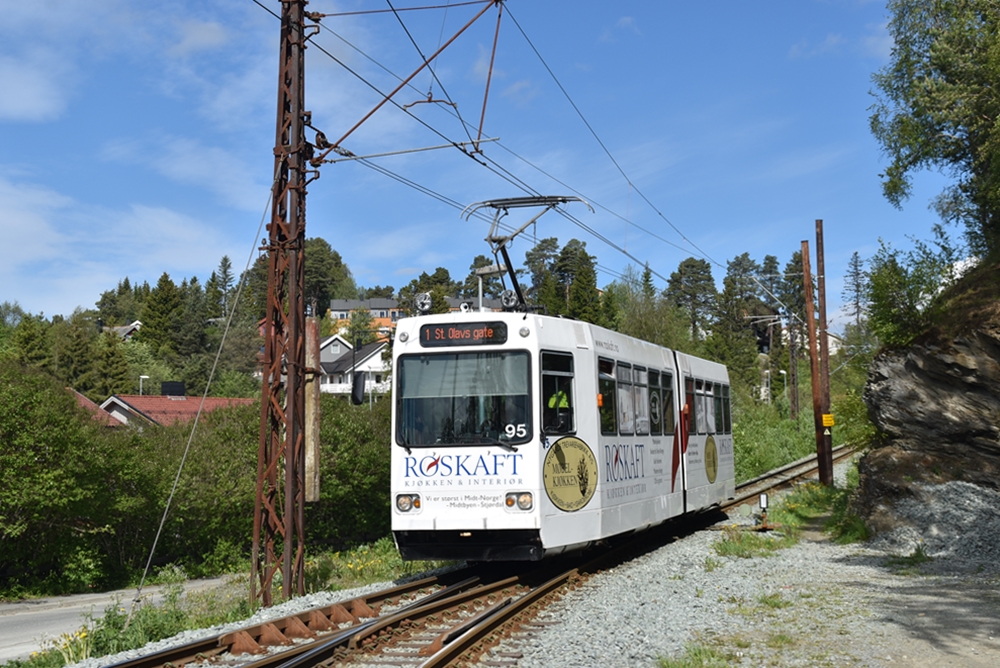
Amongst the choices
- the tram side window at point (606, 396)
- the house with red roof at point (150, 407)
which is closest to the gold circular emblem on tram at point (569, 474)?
the tram side window at point (606, 396)

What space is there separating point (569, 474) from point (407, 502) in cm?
208

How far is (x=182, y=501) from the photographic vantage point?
2712 centimetres

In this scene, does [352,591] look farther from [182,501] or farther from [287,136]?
[182,501]

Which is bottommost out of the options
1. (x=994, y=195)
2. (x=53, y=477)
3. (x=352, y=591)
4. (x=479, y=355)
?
(x=352, y=591)

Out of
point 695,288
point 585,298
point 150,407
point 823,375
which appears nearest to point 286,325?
point 823,375

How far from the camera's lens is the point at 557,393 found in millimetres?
11984

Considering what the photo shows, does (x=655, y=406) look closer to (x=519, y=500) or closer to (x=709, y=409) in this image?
(x=709, y=409)

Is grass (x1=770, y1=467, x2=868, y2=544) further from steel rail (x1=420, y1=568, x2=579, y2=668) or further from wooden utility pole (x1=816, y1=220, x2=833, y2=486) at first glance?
steel rail (x1=420, y1=568, x2=579, y2=668)

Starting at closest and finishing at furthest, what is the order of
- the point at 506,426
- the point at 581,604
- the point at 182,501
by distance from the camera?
the point at 581,604, the point at 506,426, the point at 182,501

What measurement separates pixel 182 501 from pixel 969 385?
2093 centimetres

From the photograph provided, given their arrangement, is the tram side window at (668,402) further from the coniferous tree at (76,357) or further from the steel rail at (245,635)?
the coniferous tree at (76,357)

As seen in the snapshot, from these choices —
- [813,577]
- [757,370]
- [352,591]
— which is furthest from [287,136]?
[757,370]

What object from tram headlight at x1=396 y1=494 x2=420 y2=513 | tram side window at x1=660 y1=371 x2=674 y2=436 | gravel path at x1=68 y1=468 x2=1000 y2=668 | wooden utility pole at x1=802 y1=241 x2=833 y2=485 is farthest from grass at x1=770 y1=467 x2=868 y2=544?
tram headlight at x1=396 y1=494 x2=420 y2=513

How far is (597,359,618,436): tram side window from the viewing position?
12.9 metres
